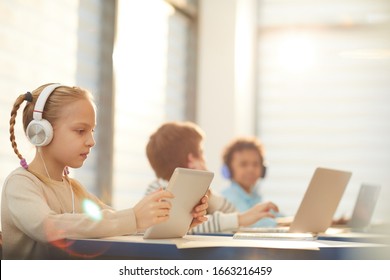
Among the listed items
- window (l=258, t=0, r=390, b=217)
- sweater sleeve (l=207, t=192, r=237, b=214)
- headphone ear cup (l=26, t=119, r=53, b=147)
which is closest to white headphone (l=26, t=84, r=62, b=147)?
headphone ear cup (l=26, t=119, r=53, b=147)

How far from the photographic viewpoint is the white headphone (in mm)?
1654

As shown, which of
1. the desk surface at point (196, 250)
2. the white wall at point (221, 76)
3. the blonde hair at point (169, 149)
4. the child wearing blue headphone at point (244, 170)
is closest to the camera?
the desk surface at point (196, 250)

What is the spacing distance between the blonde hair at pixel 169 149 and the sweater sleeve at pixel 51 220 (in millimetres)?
934

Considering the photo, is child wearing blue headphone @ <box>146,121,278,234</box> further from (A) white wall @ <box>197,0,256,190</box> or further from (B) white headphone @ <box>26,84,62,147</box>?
(A) white wall @ <box>197,0,256,190</box>

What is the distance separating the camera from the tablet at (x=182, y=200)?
1.51 metres

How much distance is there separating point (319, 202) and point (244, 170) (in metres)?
1.39

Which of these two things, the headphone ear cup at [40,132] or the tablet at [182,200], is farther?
the headphone ear cup at [40,132]

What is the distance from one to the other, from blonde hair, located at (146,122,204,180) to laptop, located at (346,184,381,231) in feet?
2.46

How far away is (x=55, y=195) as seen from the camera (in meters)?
1.71

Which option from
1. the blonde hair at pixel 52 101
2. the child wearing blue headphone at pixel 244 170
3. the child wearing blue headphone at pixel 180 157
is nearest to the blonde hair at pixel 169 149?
the child wearing blue headphone at pixel 180 157

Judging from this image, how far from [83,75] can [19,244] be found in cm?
204

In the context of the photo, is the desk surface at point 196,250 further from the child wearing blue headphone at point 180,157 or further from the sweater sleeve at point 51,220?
the child wearing blue headphone at point 180,157

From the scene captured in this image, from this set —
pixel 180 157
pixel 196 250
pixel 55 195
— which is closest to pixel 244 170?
pixel 180 157
